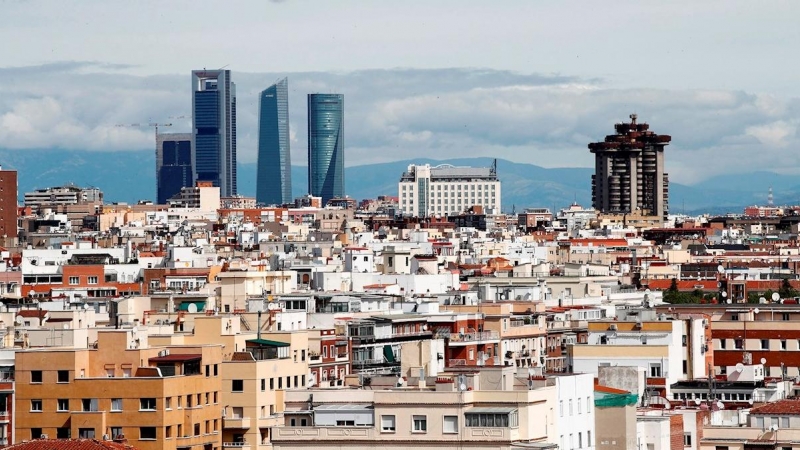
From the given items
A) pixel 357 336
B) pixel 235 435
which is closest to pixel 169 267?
pixel 357 336

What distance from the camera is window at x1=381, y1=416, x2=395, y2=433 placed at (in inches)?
2032

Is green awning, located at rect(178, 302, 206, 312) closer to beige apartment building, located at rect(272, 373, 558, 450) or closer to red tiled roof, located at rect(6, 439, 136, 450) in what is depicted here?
red tiled roof, located at rect(6, 439, 136, 450)

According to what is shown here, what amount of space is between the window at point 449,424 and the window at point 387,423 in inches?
45.9

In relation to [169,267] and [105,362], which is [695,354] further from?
[169,267]

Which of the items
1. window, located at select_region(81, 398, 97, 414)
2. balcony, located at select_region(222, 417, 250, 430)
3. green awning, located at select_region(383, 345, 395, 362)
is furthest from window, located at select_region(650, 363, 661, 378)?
window, located at select_region(81, 398, 97, 414)

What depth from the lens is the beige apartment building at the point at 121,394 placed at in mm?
58750

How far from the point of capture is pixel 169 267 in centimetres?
14188

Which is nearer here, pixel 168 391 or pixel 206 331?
pixel 168 391

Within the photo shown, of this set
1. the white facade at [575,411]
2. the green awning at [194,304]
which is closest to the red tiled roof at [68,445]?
the white facade at [575,411]

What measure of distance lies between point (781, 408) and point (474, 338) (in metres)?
27.7

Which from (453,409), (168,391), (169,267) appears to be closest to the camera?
(453,409)

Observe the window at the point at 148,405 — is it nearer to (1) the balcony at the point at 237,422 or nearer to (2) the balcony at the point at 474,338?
(1) the balcony at the point at 237,422

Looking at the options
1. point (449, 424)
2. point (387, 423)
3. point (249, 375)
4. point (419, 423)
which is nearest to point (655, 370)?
point (249, 375)

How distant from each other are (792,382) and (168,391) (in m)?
23.8
